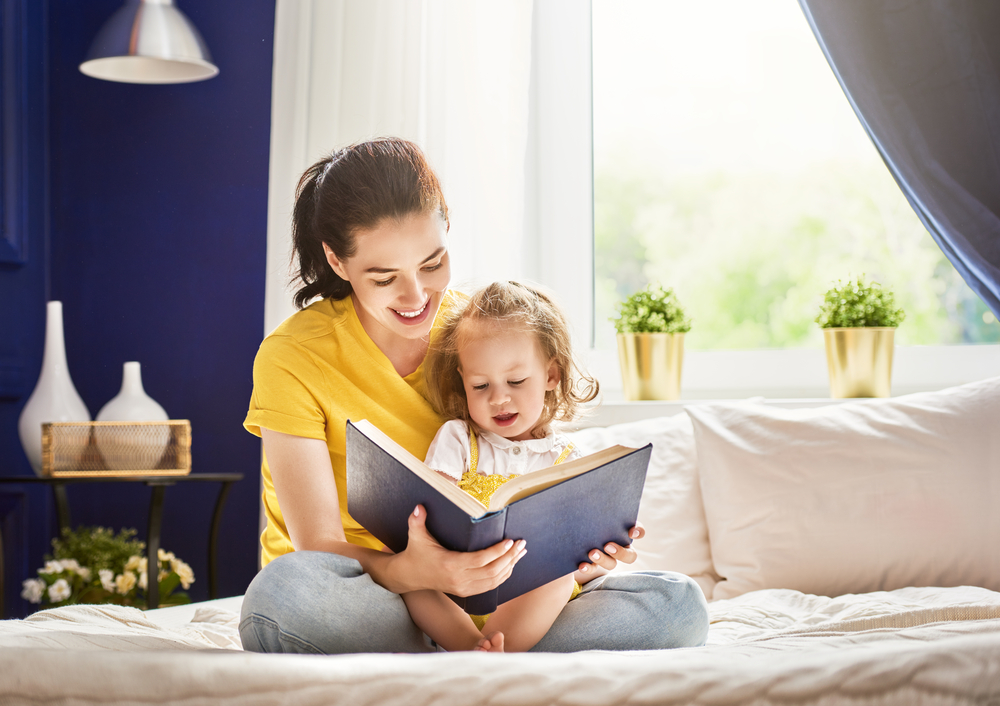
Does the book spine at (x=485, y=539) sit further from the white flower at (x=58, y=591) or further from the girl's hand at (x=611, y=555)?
the white flower at (x=58, y=591)

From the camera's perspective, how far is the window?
7.63ft

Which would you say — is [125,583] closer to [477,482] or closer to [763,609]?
[477,482]

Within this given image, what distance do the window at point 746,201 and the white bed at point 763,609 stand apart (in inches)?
25.3

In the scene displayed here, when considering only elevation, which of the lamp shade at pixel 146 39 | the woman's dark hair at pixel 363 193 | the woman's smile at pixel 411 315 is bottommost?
the woman's smile at pixel 411 315

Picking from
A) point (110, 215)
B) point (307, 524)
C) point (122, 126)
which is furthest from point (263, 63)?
point (307, 524)

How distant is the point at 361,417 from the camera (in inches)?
54.3

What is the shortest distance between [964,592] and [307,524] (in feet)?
3.49

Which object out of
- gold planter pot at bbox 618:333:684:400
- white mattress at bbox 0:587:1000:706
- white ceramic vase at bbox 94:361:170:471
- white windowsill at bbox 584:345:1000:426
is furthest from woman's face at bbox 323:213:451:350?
white ceramic vase at bbox 94:361:170:471

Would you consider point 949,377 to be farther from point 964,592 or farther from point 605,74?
point 605,74

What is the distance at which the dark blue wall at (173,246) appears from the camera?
2.69 metres

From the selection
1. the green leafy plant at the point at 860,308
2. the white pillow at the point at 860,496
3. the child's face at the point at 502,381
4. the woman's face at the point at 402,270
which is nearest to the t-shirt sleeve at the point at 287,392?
the woman's face at the point at 402,270

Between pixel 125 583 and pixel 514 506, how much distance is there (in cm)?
161

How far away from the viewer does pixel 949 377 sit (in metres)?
2.21

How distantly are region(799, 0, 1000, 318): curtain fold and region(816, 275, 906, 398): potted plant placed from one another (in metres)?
0.19
